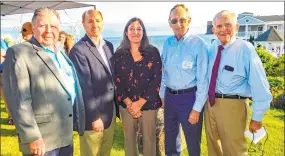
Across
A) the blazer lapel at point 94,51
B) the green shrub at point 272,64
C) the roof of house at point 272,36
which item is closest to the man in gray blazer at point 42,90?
the blazer lapel at point 94,51

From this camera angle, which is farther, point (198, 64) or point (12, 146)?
point (12, 146)

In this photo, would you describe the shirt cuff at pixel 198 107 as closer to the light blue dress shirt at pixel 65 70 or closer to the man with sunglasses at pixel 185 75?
the man with sunglasses at pixel 185 75

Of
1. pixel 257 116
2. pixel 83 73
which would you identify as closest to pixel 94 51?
pixel 83 73

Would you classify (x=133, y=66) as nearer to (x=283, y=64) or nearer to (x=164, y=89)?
(x=164, y=89)

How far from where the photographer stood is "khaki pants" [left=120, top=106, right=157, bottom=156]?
3.11m

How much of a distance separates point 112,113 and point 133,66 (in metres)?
0.63

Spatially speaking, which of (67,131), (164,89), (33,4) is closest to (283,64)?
(164,89)

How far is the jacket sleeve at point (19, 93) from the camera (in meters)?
2.01

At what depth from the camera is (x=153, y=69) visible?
3053 millimetres

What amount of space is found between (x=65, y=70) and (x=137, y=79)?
3.01ft

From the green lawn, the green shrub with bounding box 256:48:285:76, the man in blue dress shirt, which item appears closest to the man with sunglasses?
the man in blue dress shirt

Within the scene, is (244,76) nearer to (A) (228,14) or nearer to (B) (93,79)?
(A) (228,14)

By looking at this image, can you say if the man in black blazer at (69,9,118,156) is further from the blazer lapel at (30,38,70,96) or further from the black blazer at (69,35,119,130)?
the blazer lapel at (30,38,70,96)

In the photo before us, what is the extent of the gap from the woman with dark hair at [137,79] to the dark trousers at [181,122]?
21 centimetres
